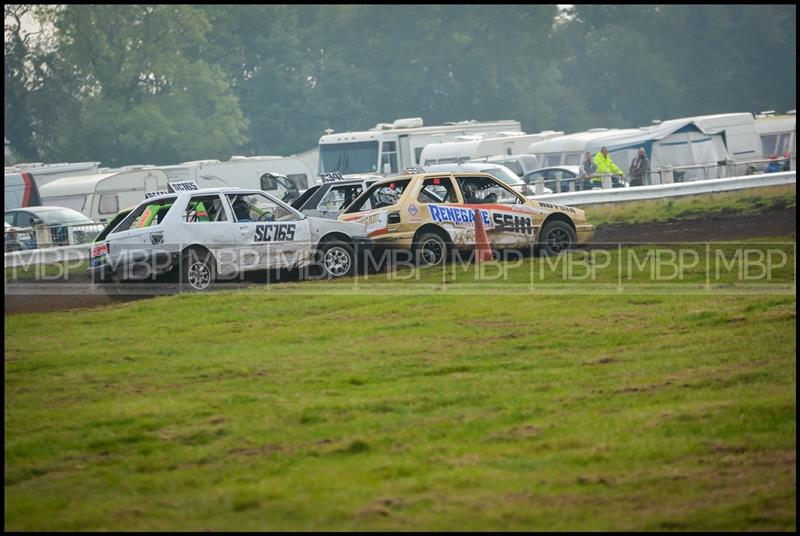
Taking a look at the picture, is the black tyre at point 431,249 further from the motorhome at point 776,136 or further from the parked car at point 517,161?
the motorhome at point 776,136

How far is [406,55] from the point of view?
7694 centimetres

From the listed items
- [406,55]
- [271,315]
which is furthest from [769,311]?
[406,55]

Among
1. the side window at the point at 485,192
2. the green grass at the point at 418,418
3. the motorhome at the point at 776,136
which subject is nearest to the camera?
the green grass at the point at 418,418

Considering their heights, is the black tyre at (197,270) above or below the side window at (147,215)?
below

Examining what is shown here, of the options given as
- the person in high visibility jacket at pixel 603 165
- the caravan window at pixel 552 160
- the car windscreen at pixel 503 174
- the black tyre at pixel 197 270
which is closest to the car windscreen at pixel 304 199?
the black tyre at pixel 197 270

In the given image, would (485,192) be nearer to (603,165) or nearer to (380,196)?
(380,196)

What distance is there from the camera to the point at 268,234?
16688mm

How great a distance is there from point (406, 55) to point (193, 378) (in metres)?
68.2

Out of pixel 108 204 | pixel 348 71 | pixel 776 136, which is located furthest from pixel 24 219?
pixel 348 71

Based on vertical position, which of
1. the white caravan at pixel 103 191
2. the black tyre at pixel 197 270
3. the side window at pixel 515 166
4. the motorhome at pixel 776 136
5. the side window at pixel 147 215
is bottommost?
the black tyre at pixel 197 270

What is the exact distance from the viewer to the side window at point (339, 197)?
19.8 metres

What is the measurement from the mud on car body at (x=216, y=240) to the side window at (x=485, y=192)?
1.79m

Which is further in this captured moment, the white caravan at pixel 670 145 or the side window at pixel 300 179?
the side window at pixel 300 179

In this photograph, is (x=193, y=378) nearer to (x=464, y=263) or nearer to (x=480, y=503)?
(x=480, y=503)
